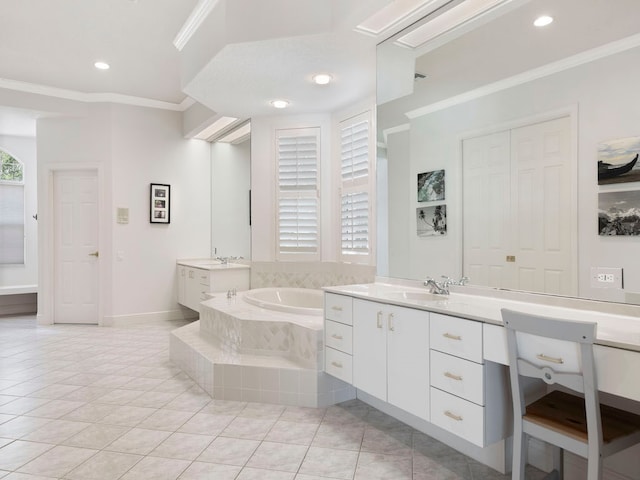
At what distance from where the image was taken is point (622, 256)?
5.67 ft

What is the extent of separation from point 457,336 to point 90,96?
5.40 meters

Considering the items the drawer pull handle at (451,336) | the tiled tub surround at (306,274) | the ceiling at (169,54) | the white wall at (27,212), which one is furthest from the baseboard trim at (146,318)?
the drawer pull handle at (451,336)

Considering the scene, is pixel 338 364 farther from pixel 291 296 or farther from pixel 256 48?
pixel 256 48

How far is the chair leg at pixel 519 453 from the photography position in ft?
5.28

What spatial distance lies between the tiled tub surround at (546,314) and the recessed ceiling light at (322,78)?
6.47 ft

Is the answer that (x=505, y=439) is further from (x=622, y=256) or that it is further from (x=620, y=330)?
(x=622, y=256)

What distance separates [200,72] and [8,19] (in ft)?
5.60

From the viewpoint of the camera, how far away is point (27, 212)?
21.4 ft

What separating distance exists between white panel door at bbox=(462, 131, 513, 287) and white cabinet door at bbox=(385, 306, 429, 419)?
56 centimetres

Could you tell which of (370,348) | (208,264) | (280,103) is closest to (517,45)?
(370,348)

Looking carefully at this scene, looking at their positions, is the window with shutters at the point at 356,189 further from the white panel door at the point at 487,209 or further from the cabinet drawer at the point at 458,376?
the cabinet drawer at the point at 458,376

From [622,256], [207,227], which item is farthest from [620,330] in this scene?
[207,227]

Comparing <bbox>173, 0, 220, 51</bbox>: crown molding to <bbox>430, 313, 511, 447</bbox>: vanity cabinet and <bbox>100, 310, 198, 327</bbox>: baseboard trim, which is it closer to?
<bbox>430, 313, 511, 447</bbox>: vanity cabinet

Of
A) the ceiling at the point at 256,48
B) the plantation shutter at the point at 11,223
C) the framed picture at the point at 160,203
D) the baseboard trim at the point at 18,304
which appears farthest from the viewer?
the plantation shutter at the point at 11,223
